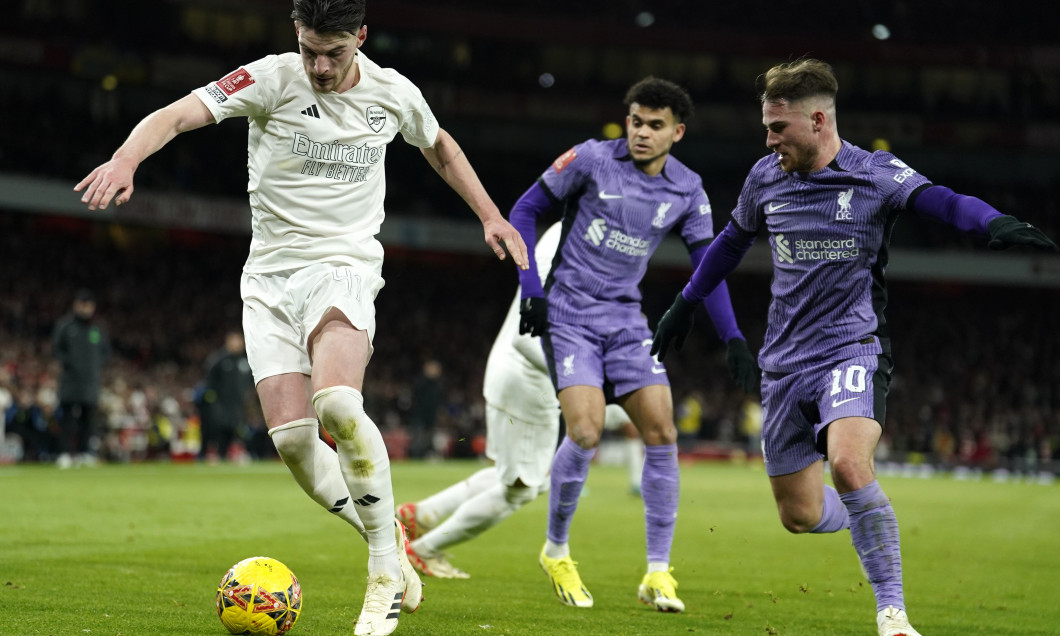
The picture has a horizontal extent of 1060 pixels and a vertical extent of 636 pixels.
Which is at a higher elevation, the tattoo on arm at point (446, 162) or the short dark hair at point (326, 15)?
the short dark hair at point (326, 15)

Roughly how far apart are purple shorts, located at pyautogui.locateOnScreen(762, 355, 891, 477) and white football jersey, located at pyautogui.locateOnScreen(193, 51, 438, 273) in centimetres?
189

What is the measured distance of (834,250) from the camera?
4996mm

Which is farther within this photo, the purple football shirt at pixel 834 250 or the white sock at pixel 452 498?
the white sock at pixel 452 498

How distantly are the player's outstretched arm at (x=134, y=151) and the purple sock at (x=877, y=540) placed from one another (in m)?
2.95

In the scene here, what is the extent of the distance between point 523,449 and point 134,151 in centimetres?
312

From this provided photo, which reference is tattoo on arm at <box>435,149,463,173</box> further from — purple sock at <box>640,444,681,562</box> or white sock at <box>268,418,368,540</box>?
purple sock at <box>640,444,681,562</box>

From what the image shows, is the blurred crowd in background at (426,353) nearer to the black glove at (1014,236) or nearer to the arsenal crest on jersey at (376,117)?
the arsenal crest on jersey at (376,117)

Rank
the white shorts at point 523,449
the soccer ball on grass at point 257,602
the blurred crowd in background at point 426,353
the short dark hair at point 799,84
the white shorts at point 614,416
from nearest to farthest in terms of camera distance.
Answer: the soccer ball on grass at point 257,602, the short dark hair at point 799,84, the white shorts at point 523,449, the white shorts at point 614,416, the blurred crowd in background at point 426,353

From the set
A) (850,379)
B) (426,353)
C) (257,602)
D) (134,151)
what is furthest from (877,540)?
(426,353)

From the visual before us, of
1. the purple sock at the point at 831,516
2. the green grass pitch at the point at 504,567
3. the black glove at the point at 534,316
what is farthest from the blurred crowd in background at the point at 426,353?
the purple sock at the point at 831,516

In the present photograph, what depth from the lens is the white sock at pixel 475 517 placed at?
6730 millimetres

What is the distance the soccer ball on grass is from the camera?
14.5 feet

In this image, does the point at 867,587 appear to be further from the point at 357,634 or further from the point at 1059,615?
the point at 357,634

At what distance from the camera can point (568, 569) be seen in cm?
601
